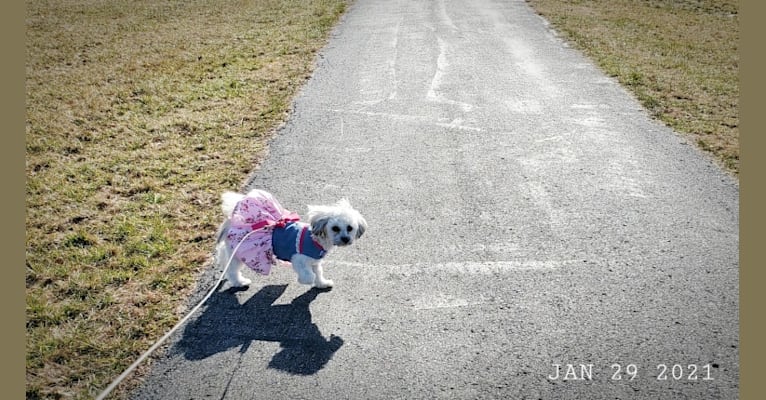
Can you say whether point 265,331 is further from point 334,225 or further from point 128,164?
point 128,164

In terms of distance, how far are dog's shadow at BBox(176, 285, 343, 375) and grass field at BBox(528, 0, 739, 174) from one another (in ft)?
22.3

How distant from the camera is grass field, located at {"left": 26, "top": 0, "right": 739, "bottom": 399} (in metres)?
4.80

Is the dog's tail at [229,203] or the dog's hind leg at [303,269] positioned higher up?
the dog's tail at [229,203]

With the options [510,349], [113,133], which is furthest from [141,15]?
[510,349]

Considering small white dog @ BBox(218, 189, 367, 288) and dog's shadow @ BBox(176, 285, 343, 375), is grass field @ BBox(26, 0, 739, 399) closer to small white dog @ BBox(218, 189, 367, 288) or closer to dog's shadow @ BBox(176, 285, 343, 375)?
dog's shadow @ BBox(176, 285, 343, 375)

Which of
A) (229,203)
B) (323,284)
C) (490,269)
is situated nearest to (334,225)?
(323,284)

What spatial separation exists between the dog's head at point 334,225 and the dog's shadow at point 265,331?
33.0 inches

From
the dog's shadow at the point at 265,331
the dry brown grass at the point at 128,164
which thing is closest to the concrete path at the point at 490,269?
the dog's shadow at the point at 265,331

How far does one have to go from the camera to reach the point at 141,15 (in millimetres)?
18703

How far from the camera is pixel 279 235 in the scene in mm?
4875

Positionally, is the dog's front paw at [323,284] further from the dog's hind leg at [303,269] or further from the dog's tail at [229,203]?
the dog's tail at [229,203]

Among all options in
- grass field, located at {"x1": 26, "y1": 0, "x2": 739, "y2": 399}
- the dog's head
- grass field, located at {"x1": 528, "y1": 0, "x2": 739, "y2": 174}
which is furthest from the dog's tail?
grass field, located at {"x1": 528, "y1": 0, "x2": 739, "y2": 174}

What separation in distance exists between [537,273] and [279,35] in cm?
1221

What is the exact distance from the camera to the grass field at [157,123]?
4805mm
